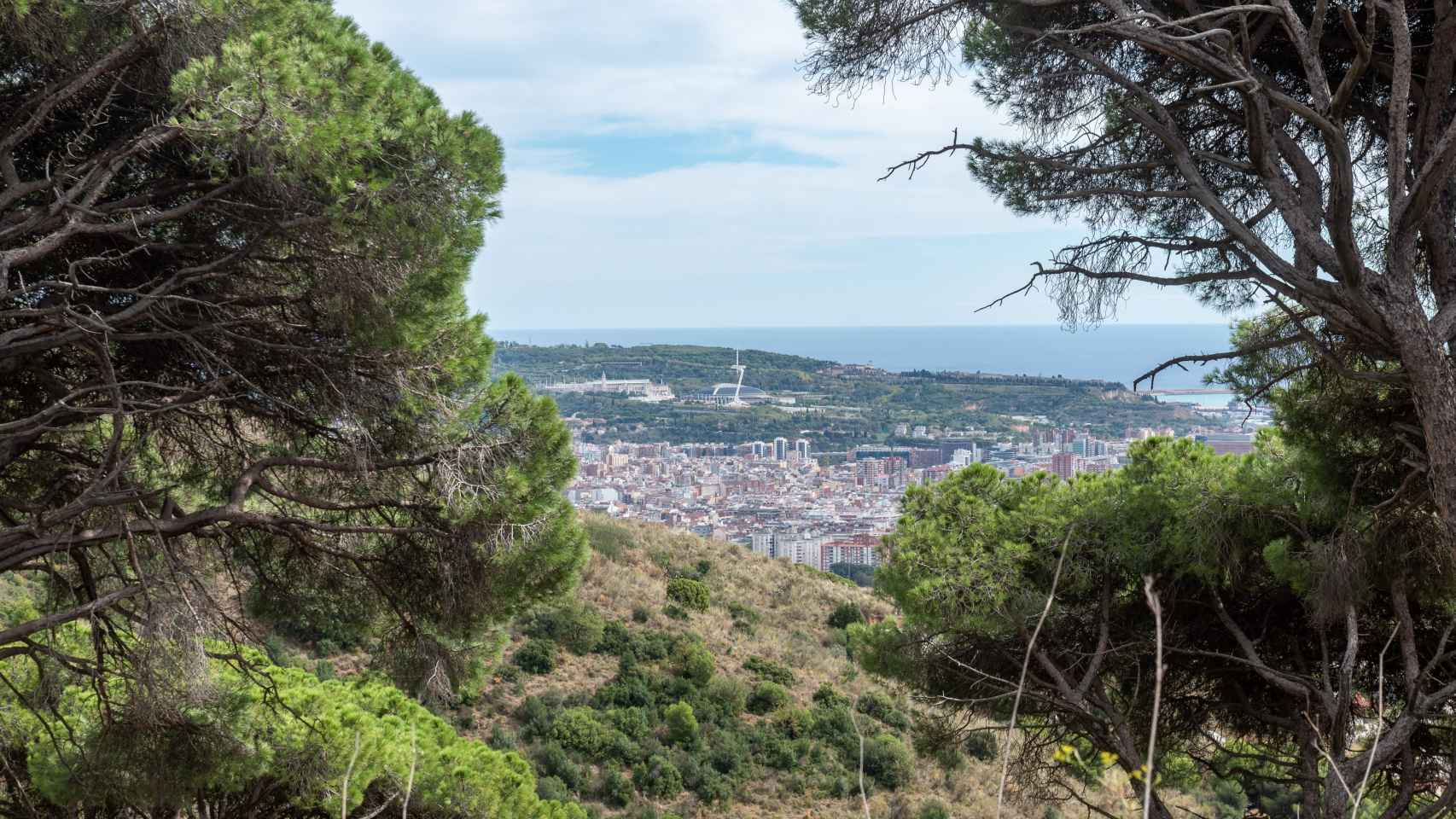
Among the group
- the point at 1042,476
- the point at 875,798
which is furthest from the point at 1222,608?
the point at 875,798

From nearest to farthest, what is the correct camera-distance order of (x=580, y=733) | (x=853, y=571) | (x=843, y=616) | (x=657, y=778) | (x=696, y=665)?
(x=657, y=778), (x=580, y=733), (x=696, y=665), (x=843, y=616), (x=853, y=571)

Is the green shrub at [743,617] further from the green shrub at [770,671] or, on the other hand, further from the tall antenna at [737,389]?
the tall antenna at [737,389]

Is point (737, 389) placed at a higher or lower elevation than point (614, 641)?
higher

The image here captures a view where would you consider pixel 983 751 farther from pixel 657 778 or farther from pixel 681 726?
pixel 657 778

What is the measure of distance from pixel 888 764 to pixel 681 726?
245 centimetres

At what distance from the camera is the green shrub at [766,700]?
13289 mm

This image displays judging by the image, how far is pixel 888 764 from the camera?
12125 mm

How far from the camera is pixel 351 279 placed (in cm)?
406

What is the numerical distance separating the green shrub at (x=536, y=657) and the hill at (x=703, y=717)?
2 cm

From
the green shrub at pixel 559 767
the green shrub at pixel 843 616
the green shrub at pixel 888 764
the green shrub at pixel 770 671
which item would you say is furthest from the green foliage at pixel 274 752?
the green shrub at pixel 843 616

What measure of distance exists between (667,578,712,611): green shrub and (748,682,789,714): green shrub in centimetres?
293

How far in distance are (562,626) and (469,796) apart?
8.34 m

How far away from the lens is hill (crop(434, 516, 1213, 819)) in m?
11.1

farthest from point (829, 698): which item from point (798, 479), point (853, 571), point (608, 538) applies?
point (798, 479)
